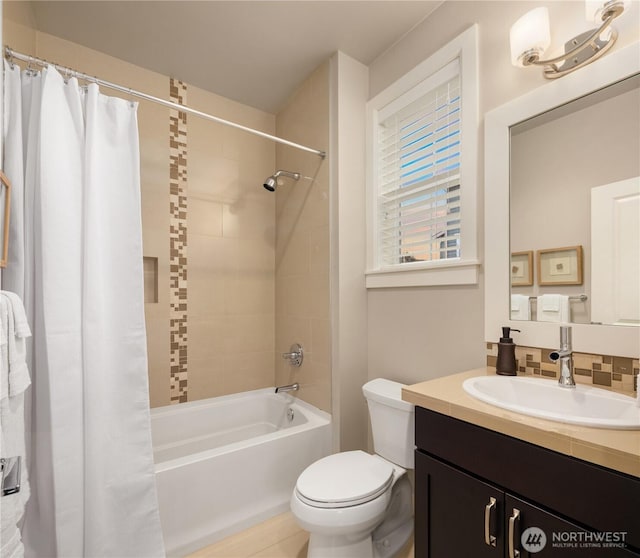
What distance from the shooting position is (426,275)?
169cm

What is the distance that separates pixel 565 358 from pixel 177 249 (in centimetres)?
215

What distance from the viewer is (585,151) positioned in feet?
3.89

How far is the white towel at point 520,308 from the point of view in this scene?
4.33 ft

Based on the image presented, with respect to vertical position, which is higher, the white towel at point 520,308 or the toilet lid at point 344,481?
the white towel at point 520,308

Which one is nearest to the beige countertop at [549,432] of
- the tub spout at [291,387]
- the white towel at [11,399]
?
the white towel at [11,399]

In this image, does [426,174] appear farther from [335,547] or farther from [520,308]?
[335,547]

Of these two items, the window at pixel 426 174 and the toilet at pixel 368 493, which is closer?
the toilet at pixel 368 493

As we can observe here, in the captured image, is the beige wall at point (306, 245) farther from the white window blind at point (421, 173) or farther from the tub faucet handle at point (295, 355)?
the white window blind at point (421, 173)

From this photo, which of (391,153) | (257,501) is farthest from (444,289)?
(257,501)

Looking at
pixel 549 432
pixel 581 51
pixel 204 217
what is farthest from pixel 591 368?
pixel 204 217

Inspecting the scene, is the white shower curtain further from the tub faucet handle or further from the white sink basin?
the white sink basin

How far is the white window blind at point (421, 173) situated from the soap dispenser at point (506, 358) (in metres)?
0.47

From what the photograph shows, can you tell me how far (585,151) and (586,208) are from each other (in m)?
0.21

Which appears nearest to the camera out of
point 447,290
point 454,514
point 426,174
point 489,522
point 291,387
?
point 489,522
